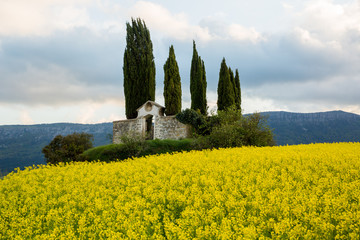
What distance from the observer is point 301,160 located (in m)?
9.20

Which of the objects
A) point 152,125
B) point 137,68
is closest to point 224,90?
point 152,125

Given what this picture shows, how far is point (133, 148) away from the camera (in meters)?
22.7

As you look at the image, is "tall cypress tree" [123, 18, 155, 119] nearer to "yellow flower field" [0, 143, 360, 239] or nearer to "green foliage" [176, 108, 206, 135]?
"green foliage" [176, 108, 206, 135]

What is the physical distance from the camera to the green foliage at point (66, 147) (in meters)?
36.8

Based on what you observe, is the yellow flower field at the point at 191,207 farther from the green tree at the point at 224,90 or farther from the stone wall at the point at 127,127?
the green tree at the point at 224,90

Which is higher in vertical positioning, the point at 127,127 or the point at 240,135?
the point at 127,127

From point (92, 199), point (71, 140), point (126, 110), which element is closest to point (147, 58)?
point (126, 110)

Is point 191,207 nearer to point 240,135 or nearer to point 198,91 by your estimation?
point 240,135

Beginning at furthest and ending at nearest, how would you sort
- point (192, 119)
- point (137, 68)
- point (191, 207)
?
1. point (137, 68)
2. point (192, 119)
3. point (191, 207)

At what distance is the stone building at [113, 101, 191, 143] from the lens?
94.8ft

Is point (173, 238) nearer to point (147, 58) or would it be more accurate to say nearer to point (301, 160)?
point (301, 160)

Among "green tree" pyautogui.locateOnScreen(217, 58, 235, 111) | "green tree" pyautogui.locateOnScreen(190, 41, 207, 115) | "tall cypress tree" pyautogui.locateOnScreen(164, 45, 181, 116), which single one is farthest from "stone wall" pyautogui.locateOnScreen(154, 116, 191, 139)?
"green tree" pyautogui.locateOnScreen(217, 58, 235, 111)

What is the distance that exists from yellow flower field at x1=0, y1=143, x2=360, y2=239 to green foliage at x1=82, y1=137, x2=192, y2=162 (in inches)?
569

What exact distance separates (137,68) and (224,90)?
11587mm
